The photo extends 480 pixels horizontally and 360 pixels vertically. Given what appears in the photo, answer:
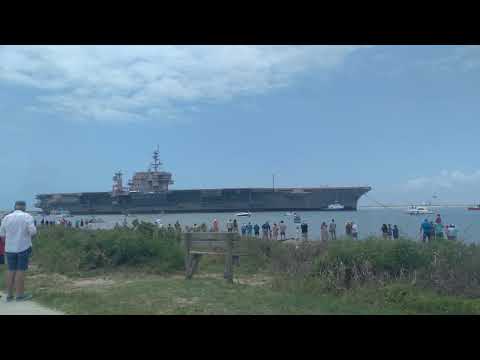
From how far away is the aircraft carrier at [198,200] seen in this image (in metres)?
87.1

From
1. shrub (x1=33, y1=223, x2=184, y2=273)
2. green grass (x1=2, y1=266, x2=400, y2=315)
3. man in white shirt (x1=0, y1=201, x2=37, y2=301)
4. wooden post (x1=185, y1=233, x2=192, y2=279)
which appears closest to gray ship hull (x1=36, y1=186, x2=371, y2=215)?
shrub (x1=33, y1=223, x2=184, y2=273)

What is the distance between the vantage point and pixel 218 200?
286ft

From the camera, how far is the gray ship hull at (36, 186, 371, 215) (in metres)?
86.9

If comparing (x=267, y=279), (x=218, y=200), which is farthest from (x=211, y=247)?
(x=218, y=200)

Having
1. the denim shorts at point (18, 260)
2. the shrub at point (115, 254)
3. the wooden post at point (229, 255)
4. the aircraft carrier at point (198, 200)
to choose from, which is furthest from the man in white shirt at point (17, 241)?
the aircraft carrier at point (198, 200)

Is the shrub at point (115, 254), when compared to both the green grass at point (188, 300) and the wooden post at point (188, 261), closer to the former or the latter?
the wooden post at point (188, 261)

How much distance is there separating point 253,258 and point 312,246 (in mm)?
2170

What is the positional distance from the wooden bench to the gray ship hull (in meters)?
76.0

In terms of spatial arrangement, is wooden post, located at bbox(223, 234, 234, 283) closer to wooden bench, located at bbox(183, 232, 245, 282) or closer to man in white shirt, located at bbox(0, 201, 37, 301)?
wooden bench, located at bbox(183, 232, 245, 282)

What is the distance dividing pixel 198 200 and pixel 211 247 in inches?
3089

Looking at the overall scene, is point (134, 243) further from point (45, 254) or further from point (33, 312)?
point (33, 312)
